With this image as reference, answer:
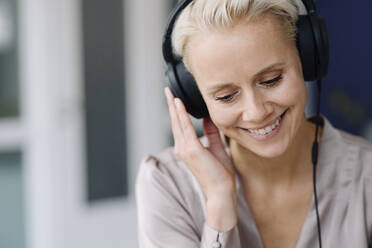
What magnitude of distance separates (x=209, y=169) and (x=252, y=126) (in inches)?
6.2

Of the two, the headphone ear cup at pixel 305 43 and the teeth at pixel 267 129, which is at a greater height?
the headphone ear cup at pixel 305 43

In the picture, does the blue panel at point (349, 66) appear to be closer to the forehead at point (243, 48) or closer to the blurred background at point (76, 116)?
Answer: the blurred background at point (76, 116)

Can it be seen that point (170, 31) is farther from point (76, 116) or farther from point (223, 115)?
point (76, 116)

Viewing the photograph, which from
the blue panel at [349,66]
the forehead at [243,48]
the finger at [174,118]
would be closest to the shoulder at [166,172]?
the finger at [174,118]

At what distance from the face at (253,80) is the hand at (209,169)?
0.10 m

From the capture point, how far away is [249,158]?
3.84ft

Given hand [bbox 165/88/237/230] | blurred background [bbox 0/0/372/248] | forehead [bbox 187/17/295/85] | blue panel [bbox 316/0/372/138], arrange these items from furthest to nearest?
blue panel [bbox 316/0/372/138] < blurred background [bbox 0/0/372/248] < hand [bbox 165/88/237/230] < forehead [bbox 187/17/295/85]

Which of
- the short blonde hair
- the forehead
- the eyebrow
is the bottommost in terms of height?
the eyebrow

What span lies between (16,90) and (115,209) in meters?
0.99

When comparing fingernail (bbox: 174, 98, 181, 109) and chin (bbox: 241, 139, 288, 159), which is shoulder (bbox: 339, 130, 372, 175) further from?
fingernail (bbox: 174, 98, 181, 109)

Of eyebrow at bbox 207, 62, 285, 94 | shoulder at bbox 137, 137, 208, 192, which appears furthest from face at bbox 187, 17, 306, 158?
shoulder at bbox 137, 137, 208, 192

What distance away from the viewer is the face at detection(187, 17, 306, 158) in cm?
91

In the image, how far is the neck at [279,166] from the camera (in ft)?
3.83

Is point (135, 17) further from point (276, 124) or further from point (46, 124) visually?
point (276, 124)
